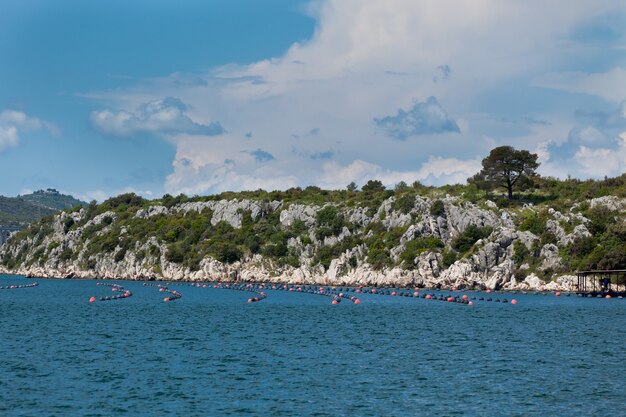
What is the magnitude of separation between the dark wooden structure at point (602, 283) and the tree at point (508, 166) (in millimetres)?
41531

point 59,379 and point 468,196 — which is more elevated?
point 468,196

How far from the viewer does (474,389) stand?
51.4 metres

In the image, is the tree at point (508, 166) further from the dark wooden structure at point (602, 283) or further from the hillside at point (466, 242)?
the dark wooden structure at point (602, 283)

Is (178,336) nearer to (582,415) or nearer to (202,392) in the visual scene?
(202,392)

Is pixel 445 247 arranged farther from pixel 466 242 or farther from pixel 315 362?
pixel 315 362

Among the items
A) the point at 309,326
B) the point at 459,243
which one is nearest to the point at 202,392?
the point at 309,326

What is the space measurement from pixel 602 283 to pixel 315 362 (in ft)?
301

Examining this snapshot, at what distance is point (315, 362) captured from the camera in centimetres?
6209

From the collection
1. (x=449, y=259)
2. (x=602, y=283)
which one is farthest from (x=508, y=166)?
(x=602, y=283)

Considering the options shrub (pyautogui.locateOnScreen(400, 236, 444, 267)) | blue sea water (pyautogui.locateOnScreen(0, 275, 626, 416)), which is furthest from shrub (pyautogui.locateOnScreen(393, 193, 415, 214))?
blue sea water (pyautogui.locateOnScreen(0, 275, 626, 416))

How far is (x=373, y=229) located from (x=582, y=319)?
95665 mm

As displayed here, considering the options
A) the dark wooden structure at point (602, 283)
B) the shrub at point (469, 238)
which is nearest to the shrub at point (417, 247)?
the shrub at point (469, 238)

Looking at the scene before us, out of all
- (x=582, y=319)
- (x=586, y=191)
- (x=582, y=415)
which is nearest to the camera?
(x=582, y=415)

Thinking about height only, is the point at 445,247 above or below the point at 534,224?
below
